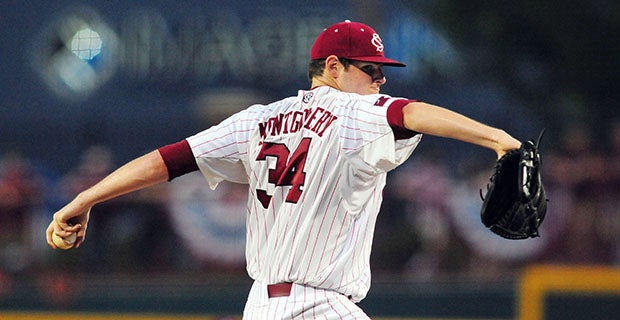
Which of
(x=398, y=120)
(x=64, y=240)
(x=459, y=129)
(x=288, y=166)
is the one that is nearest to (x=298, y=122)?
(x=288, y=166)

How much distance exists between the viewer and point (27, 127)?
15.8 m

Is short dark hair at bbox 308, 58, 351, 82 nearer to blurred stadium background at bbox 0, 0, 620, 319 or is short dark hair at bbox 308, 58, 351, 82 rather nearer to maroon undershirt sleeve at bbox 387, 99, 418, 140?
maroon undershirt sleeve at bbox 387, 99, 418, 140

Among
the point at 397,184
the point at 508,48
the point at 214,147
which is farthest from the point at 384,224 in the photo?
the point at 214,147

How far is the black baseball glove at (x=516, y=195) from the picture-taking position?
3621mm

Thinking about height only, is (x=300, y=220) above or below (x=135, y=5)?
below

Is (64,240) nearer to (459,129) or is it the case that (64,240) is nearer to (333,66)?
(333,66)

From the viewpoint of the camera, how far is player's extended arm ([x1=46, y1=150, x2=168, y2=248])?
4340 millimetres

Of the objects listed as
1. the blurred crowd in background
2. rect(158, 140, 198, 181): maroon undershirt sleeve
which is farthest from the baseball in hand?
the blurred crowd in background

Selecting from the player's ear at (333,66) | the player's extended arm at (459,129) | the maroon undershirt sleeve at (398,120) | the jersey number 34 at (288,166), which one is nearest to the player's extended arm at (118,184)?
the jersey number 34 at (288,166)

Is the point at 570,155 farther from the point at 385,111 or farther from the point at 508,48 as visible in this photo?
the point at 385,111

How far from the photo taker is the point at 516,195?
12.3 ft

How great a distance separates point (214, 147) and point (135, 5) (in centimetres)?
1434

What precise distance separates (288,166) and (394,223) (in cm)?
769

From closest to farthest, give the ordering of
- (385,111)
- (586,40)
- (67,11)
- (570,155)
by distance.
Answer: (385,111) → (570,155) → (586,40) → (67,11)
